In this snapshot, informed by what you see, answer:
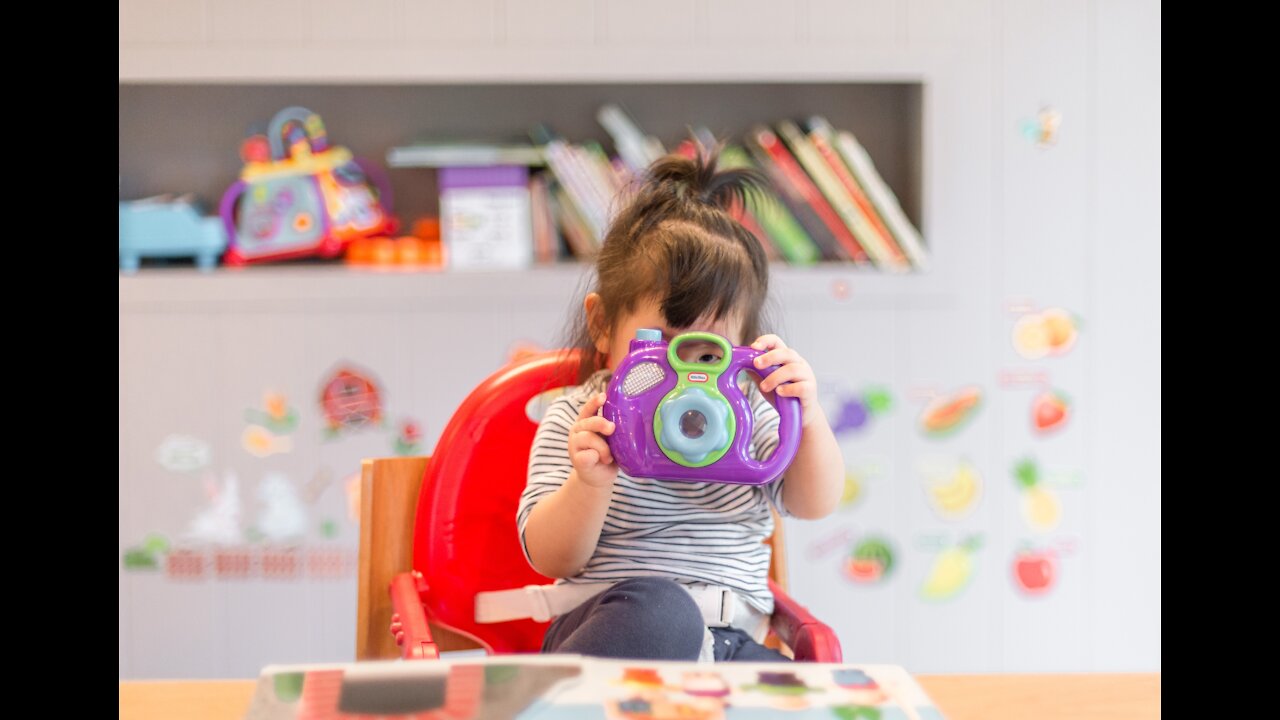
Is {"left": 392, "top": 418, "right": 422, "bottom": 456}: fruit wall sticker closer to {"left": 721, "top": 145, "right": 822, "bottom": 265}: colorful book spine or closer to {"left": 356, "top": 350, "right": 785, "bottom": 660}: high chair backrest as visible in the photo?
{"left": 721, "top": 145, "right": 822, "bottom": 265}: colorful book spine

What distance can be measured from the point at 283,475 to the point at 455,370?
1.19 ft

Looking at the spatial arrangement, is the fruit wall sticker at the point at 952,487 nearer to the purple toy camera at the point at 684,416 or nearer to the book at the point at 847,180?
the book at the point at 847,180

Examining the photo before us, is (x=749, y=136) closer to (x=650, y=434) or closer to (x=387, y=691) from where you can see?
(x=650, y=434)

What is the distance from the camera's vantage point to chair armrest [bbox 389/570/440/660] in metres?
0.99

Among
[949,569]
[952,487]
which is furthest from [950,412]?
[949,569]

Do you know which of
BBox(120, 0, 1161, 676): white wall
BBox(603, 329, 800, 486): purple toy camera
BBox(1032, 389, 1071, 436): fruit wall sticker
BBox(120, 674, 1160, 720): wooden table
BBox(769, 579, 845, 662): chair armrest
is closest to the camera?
BBox(120, 674, 1160, 720): wooden table

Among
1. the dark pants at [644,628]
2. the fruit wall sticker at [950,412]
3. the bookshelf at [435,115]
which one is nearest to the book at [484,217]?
the bookshelf at [435,115]

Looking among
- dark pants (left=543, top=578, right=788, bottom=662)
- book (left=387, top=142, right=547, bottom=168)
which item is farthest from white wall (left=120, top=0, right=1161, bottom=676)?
dark pants (left=543, top=578, right=788, bottom=662)

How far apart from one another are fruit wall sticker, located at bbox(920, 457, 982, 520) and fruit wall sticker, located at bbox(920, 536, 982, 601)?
6 cm

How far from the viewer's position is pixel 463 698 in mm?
639

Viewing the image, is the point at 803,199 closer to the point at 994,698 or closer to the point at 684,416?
the point at 684,416

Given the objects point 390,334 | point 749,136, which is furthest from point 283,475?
point 749,136

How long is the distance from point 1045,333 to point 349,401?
4.15 ft

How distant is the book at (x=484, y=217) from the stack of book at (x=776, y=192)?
2 centimetres
